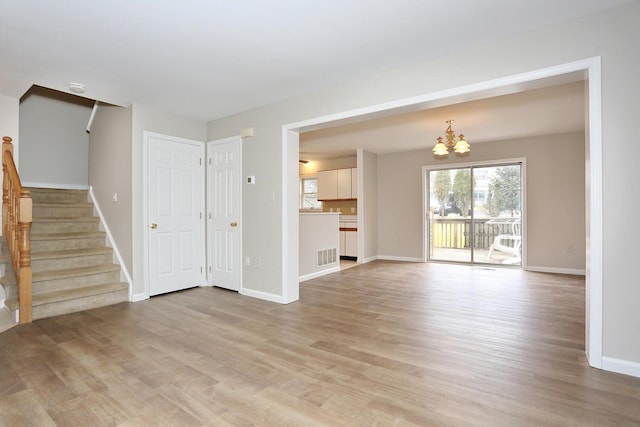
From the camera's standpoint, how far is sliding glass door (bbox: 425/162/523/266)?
6.57m

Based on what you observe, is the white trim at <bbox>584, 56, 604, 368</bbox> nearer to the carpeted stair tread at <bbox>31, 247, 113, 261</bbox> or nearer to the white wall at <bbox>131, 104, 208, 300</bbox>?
the white wall at <bbox>131, 104, 208, 300</bbox>

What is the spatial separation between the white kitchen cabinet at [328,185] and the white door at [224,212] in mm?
3807

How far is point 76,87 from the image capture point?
3.56 metres

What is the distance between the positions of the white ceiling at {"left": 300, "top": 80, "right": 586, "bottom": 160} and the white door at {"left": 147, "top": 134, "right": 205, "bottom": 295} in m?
2.30

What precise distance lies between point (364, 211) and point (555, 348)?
4.95 metres

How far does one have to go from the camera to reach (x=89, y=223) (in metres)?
4.71

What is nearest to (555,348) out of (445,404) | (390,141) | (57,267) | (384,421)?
(445,404)

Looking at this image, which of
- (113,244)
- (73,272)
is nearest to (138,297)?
(73,272)

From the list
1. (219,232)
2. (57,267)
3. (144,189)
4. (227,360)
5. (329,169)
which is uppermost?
(329,169)

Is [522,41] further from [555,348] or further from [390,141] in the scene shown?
[390,141]

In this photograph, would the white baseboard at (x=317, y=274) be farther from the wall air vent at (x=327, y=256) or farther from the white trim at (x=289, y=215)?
the white trim at (x=289, y=215)

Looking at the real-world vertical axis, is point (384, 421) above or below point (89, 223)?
below

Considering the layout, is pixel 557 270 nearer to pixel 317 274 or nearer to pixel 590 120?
pixel 317 274

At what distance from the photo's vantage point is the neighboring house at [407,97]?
2223mm
